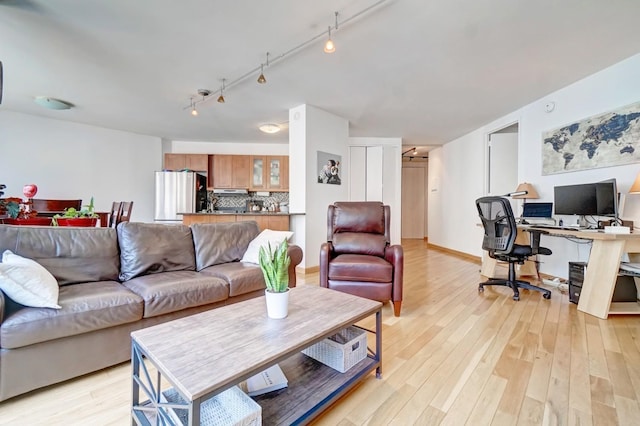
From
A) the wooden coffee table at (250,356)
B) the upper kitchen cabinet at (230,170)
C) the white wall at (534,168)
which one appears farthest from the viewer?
the upper kitchen cabinet at (230,170)

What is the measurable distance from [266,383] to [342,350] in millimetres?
408

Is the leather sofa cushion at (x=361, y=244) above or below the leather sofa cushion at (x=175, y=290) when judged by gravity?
above

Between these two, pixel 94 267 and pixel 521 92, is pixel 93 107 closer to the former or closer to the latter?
pixel 94 267

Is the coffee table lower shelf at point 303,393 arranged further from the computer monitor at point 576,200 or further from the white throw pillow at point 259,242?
the computer monitor at point 576,200

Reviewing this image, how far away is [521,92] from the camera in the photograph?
3607mm

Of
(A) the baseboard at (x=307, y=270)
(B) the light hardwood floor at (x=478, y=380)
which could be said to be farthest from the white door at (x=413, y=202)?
(B) the light hardwood floor at (x=478, y=380)

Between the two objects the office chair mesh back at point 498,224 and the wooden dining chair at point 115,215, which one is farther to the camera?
the wooden dining chair at point 115,215

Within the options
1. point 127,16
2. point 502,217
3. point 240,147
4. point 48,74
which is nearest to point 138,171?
point 240,147

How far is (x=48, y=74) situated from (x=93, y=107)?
3.98 feet

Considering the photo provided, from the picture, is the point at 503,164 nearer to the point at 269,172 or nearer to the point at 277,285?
the point at 269,172

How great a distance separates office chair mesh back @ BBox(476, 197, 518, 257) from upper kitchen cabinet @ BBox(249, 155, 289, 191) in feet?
13.8

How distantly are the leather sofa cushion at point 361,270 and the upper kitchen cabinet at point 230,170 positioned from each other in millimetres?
4319

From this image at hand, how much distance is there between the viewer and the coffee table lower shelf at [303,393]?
1.12 meters

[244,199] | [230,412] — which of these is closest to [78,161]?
[244,199]
